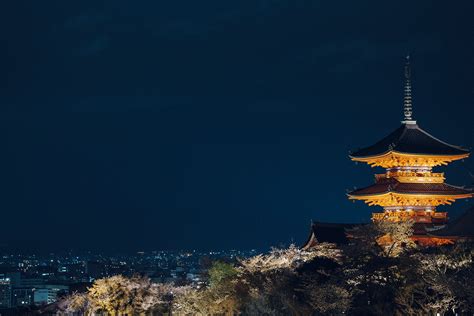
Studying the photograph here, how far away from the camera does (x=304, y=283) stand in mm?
27266

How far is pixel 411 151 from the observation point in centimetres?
3547

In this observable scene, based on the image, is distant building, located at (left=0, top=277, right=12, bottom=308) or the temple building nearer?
the temple building

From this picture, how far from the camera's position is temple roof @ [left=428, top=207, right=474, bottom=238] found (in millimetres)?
29722

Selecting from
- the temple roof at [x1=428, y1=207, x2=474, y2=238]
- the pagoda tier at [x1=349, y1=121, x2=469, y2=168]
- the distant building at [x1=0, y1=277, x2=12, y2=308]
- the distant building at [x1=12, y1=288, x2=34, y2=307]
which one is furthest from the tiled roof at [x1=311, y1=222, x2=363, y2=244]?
the distant building at [x1=0, y1=277, x2=12, y2=308]

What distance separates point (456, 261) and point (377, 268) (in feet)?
7.66

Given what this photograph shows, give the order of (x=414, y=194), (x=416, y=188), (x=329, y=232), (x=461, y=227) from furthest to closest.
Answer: (x=329, y=232)
(x=416, y=188)
(x=414, y=194)
(x=461, y=227)

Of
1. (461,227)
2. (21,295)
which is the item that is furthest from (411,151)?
(21,295)

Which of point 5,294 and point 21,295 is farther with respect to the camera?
point 21,295

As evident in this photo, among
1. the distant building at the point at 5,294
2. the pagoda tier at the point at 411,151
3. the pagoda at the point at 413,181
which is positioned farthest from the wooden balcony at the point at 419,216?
the distant building at the point at 5,294

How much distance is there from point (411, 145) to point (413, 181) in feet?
4.76

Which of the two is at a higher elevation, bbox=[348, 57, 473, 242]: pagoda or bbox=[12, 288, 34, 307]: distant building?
bbox=[12, 288, 34, 307]: distant building

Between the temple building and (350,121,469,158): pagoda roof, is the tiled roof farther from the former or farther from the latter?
(350,121,469,158): pagoda roof

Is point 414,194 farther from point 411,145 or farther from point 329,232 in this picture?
point 329,232

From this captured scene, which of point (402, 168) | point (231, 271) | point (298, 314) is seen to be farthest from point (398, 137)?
point (298, 314)
